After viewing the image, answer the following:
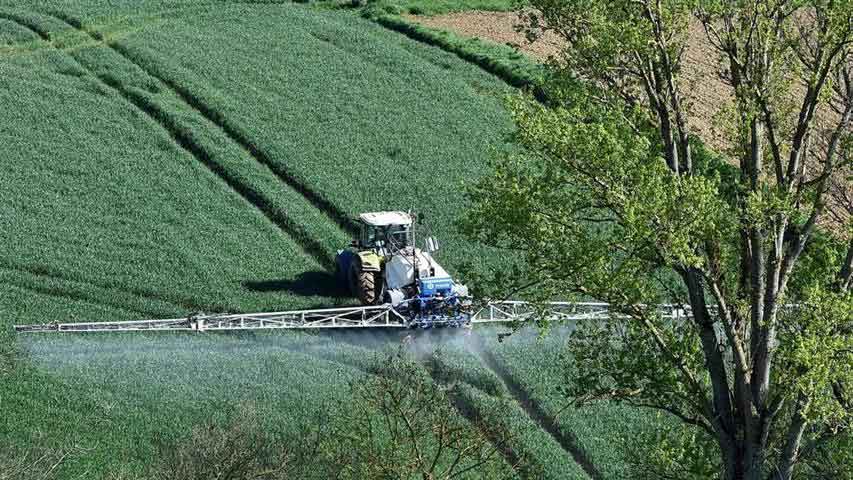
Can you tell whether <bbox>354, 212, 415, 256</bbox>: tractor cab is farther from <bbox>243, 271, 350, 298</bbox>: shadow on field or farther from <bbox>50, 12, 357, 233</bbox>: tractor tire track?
<bbox>50, 12, 357, 233</bbox>: tractor tire track

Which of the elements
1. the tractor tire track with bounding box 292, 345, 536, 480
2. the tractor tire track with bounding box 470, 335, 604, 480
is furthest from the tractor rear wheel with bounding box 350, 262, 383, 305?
the tractor tire track with bounding box 470, 335, 604, 480

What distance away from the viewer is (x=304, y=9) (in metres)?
59.3

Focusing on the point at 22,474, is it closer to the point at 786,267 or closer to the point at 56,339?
the point at 56,339

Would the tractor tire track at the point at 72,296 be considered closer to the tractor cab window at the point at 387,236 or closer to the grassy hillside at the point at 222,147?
the grassy hillside at the point at 222,147

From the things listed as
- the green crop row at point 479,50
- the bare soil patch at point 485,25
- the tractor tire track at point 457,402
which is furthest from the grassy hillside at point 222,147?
the tractor tire track at point 457,402

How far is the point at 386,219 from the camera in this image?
122ft

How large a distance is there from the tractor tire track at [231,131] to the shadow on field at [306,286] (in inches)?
140

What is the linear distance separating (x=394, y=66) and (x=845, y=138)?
3518cm

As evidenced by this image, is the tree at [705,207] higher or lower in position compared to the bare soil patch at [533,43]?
lower

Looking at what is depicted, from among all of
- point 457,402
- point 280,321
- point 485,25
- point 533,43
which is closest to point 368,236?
point 280,321

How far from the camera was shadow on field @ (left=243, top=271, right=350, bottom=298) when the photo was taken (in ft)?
123

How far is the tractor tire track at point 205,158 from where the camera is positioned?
133 ft

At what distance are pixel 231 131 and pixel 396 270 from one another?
547 inches

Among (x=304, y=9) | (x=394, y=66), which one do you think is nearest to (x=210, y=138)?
(x=394, y=66)
